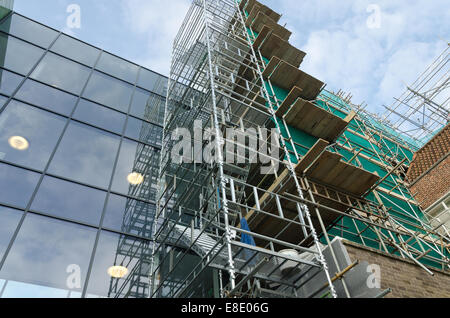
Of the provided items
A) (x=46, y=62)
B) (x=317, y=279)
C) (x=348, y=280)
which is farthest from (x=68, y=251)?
(x=46, y=62)

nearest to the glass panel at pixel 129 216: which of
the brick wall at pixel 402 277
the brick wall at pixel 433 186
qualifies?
the brick wall at pixel 402 277

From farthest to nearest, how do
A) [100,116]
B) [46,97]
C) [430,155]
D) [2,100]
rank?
[430,155], [100,116], [46,97], [2,100]

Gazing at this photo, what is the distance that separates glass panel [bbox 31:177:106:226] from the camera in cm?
980

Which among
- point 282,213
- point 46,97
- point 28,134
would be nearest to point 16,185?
point 28,134

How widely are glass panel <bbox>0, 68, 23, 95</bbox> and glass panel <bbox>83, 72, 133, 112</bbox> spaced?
237 cm

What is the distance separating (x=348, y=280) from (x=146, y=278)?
5774 mm

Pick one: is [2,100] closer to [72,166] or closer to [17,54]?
[17,54]

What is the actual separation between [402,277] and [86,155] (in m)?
10.1

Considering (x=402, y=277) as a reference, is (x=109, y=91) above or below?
above

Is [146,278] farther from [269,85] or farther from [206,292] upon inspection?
[269,85]

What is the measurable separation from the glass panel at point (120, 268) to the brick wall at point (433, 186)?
471 inches

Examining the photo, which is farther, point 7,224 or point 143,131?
point 143,131

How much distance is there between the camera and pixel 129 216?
10.9 meters

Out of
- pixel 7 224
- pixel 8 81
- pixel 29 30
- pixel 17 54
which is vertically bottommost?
pixel 7 224
